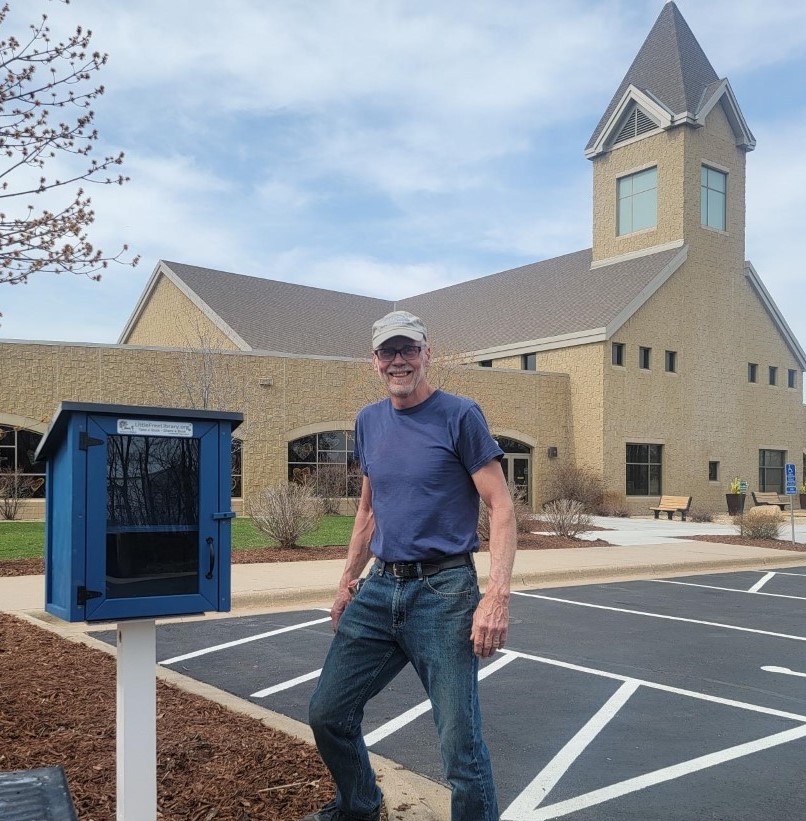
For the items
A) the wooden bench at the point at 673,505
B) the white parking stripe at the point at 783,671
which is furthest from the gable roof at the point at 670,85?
the white parking stripe at the point at 783,671

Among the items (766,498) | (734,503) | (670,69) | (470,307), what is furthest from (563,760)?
(670,69)

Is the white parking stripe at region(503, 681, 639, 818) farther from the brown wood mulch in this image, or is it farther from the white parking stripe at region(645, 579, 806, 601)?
the brown wood mulch

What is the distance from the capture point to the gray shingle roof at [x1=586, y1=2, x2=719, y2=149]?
1371 inches

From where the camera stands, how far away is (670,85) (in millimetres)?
35312

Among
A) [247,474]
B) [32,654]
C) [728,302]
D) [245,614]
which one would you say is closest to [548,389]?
[728,302]

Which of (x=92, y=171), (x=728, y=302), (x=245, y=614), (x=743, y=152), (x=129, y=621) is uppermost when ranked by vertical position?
(x=743, y=152)

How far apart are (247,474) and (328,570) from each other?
15454 millimetres

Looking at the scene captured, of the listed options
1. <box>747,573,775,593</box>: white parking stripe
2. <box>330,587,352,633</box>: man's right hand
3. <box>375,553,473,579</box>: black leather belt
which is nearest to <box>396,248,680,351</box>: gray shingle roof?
<box>747,573,775,593</box>: white parking stripe

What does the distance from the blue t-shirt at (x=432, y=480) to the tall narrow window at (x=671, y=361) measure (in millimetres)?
32109

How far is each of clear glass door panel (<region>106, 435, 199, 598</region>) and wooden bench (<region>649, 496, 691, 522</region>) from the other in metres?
28.5

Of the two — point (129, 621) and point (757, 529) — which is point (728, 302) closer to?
point (757, 529)

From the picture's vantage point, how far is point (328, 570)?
13.0m

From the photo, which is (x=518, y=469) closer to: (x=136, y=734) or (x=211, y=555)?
(x=211, y=555)

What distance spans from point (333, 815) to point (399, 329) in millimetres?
1873
